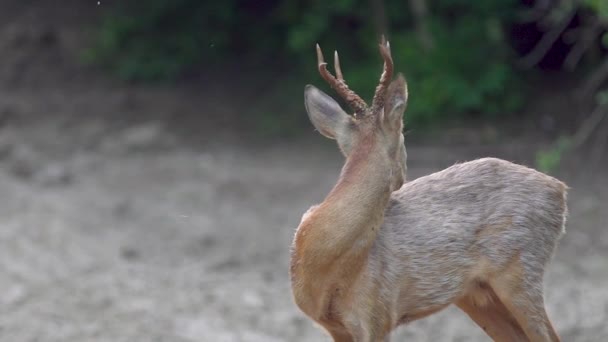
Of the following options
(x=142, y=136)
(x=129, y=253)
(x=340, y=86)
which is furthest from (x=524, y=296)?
(x=142, y=136)

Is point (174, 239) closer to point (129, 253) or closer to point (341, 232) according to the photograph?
point (129, 253)

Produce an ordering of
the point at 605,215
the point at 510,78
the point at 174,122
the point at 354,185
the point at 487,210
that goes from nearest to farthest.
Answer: the point at 354,185 < the point at 487,210 < the point at 605,215 < the point at 510,78 < the point at 174,122

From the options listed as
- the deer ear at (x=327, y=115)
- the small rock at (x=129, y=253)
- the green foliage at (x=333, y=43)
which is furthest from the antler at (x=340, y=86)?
the green foliage at (x=333, y=43)

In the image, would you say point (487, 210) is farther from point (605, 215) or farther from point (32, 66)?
point (32, 66)

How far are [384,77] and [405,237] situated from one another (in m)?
1.06

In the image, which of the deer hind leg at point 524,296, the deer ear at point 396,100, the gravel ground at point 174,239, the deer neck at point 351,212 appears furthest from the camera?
the gravel ground at point 174,239

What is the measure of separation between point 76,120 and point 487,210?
8395 mm

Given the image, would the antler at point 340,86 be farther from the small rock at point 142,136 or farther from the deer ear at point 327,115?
the small rock at point 142,136

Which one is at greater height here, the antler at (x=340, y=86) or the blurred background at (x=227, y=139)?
the blurred background at (x=227, y=139)

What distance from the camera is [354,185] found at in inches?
200

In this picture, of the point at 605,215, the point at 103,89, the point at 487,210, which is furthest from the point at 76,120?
the point at 487,210

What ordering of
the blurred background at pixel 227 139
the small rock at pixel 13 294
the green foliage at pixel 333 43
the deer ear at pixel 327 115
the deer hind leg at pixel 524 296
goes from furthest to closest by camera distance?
the green foliage at pixel 333 43 → the blurred background at pixel 227 139 → the small rock at pixel 13 294 → the deer hind leg at pixel 524 296 → the deer ear at pixel 327 115

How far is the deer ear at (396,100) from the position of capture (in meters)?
4.89

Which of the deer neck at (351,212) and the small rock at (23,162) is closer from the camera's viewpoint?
the deer neck at (351,212)
